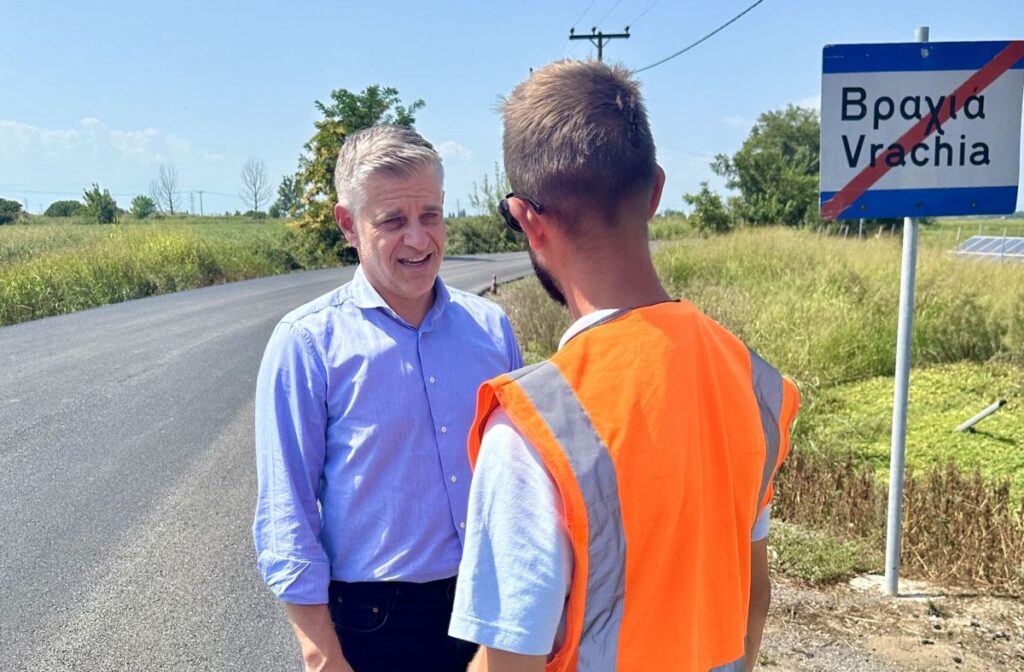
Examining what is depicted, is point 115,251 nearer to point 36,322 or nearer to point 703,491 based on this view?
point 36,322

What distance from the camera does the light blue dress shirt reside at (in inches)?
80.7

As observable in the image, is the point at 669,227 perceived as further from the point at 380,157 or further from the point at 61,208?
the point at 61,208

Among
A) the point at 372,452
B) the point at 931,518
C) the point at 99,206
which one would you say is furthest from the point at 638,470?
the point at 99,206

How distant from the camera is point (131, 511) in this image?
19.0 feet

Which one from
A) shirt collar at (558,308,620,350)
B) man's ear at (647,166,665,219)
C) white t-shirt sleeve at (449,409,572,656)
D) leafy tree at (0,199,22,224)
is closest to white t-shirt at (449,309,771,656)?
white t-shirt sleeve at (449,409,572,656)

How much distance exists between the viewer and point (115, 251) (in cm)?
2203

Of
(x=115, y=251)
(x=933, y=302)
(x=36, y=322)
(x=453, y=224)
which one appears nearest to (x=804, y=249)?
(x=933, y=302)

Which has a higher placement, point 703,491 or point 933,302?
point 703,491

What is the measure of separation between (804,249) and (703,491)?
701 inches

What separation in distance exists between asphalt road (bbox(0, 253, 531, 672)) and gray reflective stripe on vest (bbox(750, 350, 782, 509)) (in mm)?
2989

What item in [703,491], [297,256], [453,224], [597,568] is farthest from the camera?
[453,224]

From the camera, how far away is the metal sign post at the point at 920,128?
3.92 metres

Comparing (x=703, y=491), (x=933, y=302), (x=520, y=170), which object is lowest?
(x=933, y=302)

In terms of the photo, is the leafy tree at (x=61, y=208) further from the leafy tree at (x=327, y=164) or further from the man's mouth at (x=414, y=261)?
the man's mouth at (x=414, y=261)
